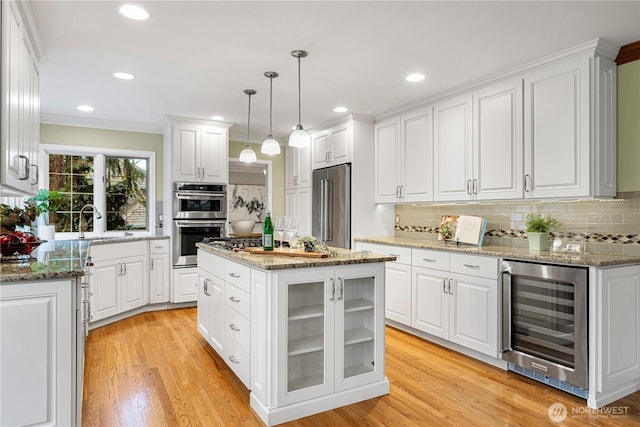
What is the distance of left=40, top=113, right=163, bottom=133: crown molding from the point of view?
15.9 feet

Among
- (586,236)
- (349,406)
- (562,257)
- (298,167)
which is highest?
(298,167)

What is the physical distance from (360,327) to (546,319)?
4.39 ft

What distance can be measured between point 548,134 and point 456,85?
1002 millimetres

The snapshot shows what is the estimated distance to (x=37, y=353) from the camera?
1.81m

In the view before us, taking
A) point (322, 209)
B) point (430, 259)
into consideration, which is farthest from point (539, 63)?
point (322, 209)

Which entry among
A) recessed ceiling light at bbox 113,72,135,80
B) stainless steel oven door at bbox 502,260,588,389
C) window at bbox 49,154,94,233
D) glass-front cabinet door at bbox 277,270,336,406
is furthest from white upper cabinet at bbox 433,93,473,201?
window at bbox 49,154,94,233

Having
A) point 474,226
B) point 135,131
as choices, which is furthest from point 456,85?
point 135,131

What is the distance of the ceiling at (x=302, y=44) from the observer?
7.81ft

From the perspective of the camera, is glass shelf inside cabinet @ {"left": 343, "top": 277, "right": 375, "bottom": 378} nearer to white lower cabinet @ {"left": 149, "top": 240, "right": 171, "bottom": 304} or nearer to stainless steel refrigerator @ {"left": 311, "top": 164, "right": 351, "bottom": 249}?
stainless steel refrigerator @ {"left": 311, "top": 164, "right": 351, "bottom": 249}

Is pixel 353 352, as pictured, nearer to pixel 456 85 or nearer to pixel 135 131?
pixel 456 85

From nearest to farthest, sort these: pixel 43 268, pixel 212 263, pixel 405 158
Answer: pixel 43 268 < pixel 212 263 < pixel 405 158

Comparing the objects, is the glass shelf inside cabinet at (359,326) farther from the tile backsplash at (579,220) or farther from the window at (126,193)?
the window at (126,193)

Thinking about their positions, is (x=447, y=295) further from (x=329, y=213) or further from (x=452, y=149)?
(x=329, y=213)

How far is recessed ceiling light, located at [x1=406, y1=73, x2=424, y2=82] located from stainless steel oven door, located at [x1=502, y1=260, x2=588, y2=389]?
1.74 m
